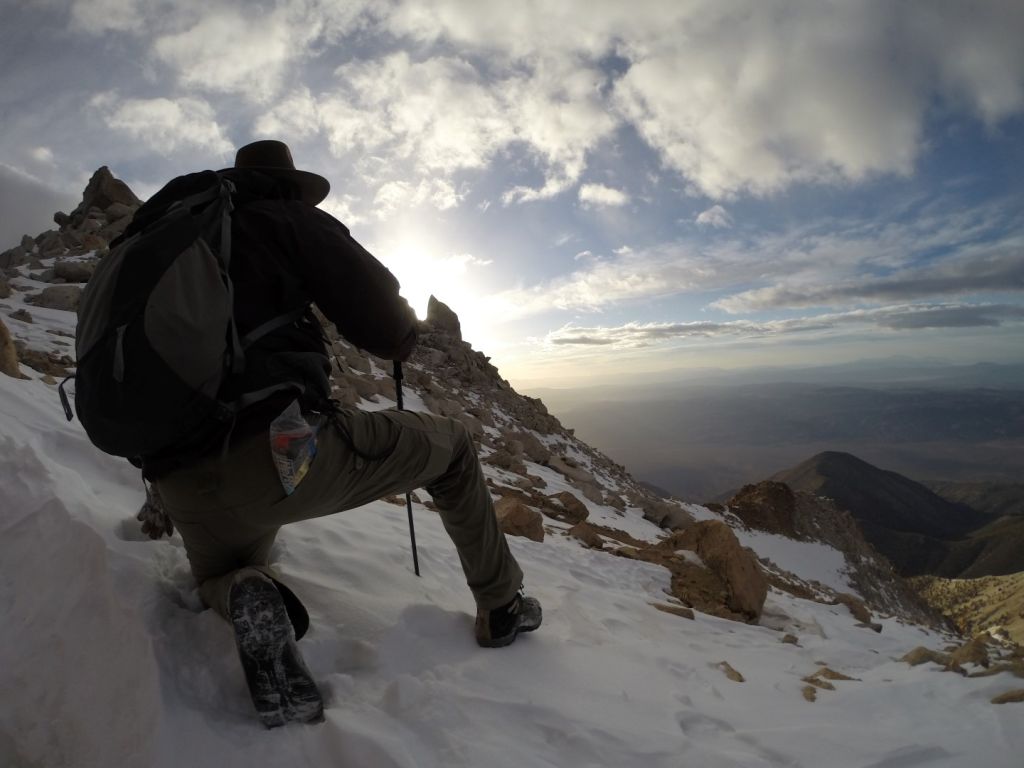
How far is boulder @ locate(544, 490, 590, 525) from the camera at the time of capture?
1013cm

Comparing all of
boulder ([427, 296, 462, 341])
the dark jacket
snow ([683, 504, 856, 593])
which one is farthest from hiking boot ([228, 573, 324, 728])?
boulder ([427, 296, 462, 341])

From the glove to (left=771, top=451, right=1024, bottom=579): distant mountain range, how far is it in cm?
8185

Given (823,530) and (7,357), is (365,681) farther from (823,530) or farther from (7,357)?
(823,530)

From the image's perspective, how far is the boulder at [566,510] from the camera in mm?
10129

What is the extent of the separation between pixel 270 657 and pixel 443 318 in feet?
121

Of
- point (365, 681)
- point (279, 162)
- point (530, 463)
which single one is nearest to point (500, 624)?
point (365, 681)

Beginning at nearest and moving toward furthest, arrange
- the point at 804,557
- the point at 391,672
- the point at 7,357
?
the point at 391,672
the point at 7,357
the point at 804,557

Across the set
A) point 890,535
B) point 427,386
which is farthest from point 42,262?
point 890,535

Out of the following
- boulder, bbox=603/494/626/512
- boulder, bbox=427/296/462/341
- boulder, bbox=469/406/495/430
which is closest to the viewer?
boulder, bbox=603/494/626/512

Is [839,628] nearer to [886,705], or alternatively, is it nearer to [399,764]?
[886,705]

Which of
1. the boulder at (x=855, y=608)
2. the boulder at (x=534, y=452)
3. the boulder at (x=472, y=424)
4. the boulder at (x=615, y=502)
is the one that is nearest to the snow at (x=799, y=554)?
the boulder at (x=615, y=502)

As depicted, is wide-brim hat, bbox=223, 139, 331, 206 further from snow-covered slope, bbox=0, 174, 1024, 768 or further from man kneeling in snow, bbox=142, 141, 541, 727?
snow-covered slope, bbox=0, 174, 1024, 768

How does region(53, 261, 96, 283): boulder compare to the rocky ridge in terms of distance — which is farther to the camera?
region(53, 261, 96, 283): boulder

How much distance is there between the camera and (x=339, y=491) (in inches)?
92.6
